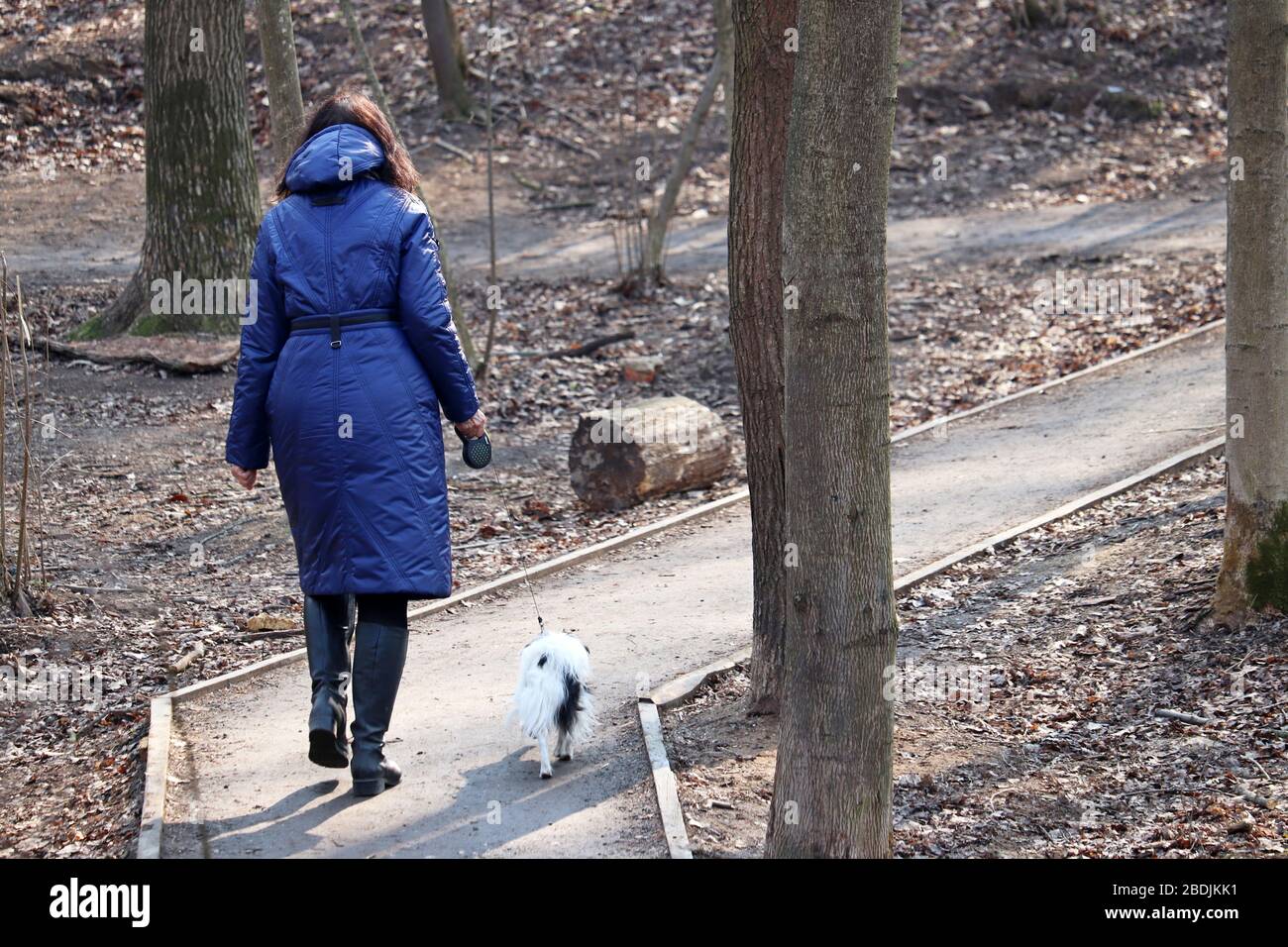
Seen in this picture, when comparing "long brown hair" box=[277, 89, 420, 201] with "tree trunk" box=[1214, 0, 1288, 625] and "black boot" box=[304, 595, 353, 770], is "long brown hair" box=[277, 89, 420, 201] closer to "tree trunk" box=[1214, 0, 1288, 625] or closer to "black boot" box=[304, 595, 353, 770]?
"black boot" box=[304, 595, 353, 770]

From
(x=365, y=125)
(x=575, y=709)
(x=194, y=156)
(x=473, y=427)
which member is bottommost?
(x=575, y=709)

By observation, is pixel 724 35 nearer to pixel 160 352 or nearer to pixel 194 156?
pixel 194 156

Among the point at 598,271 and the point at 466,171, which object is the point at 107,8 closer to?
the point at 466,171

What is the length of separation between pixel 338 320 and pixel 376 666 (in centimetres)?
118

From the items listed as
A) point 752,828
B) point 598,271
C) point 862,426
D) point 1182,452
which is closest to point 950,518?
point 1182,452

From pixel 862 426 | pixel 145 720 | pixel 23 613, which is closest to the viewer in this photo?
pixel 862 426

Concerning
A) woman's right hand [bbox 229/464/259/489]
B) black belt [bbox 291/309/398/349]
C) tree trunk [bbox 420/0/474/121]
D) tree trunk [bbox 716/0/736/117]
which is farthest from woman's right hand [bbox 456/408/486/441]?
tree trunk [bbox 420/0/474/121]

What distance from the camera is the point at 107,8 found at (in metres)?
23.5

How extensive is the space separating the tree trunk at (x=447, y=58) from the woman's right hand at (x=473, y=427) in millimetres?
17284

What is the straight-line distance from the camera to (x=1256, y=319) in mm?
5777

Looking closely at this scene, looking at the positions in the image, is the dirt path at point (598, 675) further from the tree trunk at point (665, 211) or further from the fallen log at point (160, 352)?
the tree trunk at point (665, 211)

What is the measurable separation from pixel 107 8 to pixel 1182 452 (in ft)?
70.1

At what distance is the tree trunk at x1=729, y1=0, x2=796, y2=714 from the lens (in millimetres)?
5227

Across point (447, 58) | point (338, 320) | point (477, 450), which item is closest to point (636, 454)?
point (477, 450)
